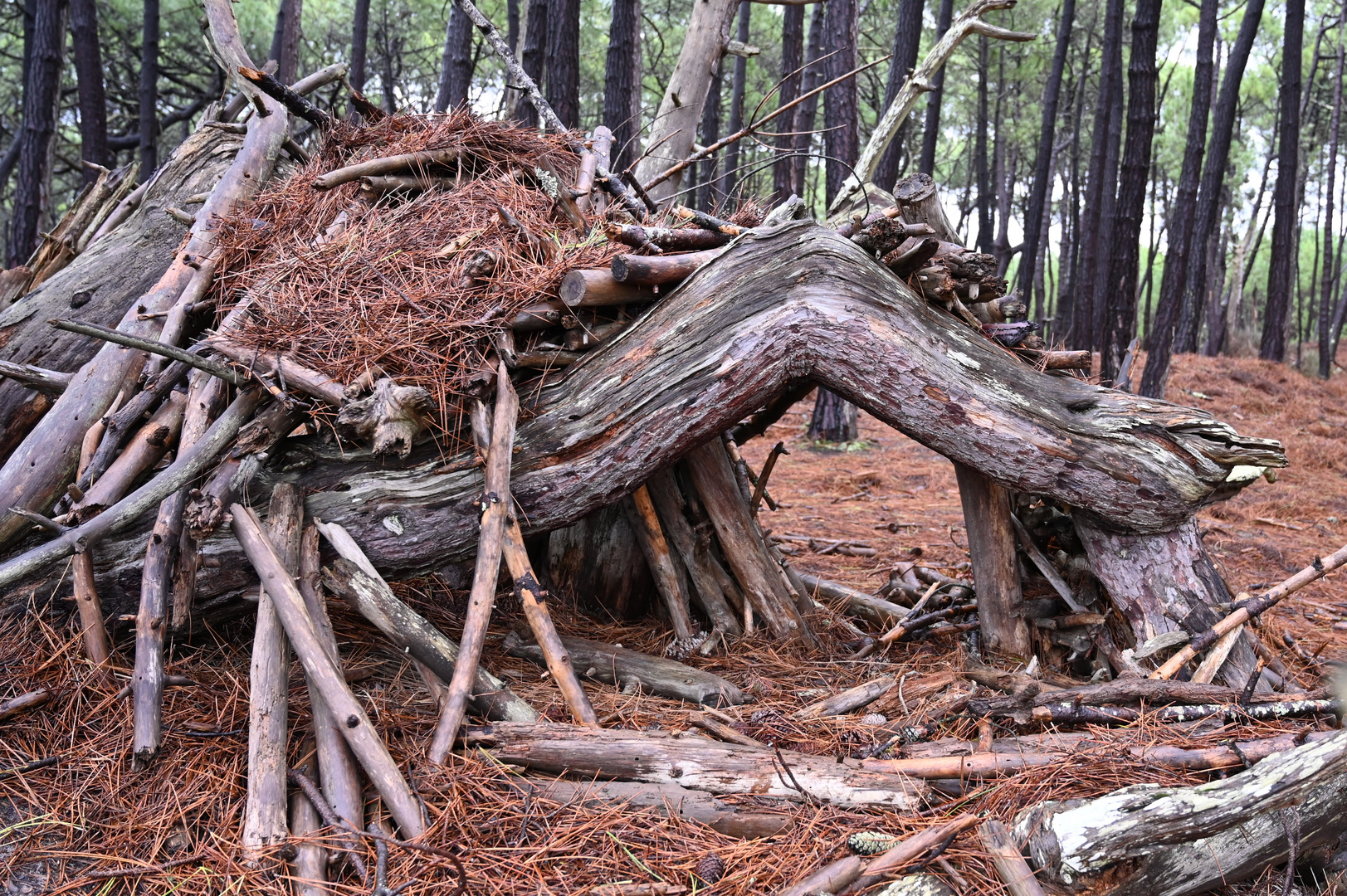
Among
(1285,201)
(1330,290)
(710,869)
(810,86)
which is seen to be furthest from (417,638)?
(1330,290)

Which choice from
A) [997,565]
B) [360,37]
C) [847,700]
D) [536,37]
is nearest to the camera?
[847,700]

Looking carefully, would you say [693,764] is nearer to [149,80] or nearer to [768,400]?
[768,400]

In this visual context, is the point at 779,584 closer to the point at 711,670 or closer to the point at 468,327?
the point at 711,670

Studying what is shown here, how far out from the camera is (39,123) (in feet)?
29.1

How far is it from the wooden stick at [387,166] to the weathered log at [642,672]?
2271 mm

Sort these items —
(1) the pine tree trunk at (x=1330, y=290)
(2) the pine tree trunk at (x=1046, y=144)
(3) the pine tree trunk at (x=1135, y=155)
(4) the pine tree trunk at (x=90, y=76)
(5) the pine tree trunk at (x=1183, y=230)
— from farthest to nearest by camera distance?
(1) the pine tree trunk at (x=1330, y=290) → (2) the pine tree trunk at (x=1046, y=144) → (5) the pine tree trunk at (x=1183, y=230) → (4) the pine tree trunk at (x=90, y=76) → (3) the pine tree trunk at (x=1135, y=155)

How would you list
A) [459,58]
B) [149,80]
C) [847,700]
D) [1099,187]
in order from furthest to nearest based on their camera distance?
[1099,187], [459,58], [149,80], [847,700]

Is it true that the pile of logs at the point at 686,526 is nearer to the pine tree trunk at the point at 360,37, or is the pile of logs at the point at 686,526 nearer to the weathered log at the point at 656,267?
the weathered log at the point at 656,267

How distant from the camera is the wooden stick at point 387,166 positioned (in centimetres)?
392

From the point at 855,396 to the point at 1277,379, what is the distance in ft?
45.7

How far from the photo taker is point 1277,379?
44.6ft

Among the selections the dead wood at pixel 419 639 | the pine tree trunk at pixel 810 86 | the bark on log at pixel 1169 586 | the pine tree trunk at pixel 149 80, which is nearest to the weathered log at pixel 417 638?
the dead wood at pixel 419 639

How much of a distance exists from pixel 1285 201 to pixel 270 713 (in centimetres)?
1797

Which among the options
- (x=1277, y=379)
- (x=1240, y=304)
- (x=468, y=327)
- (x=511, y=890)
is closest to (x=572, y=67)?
(x=468, y=327)
